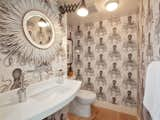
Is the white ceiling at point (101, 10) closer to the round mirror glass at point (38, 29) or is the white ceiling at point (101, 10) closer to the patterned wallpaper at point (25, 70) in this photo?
the round mirror glass at point (38, 29)

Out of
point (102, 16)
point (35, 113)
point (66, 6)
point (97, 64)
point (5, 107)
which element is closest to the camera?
point (35, 113)

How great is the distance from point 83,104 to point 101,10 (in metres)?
1.91

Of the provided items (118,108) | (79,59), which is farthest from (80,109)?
(79,59)

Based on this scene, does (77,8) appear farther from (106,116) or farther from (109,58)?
(106,116)

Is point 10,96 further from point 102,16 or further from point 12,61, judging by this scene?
point 102,16

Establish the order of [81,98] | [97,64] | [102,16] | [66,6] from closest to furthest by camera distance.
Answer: [66,6], [81,98], [102,16], [97,64]

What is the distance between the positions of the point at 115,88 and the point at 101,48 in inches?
37.2

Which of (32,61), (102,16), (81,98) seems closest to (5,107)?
(32,61)

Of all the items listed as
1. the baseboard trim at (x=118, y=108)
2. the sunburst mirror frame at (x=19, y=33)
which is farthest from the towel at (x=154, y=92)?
the baseboard trim at (x=118, y=108)

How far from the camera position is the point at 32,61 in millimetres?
1482

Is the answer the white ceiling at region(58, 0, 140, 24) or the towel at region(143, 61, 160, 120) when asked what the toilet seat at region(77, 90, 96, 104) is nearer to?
the towel at region(143, 61, 160, 120)

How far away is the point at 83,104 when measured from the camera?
2418 mm

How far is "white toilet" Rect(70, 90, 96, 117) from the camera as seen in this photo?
7.70 feet

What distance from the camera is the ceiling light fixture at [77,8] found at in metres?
1.68
